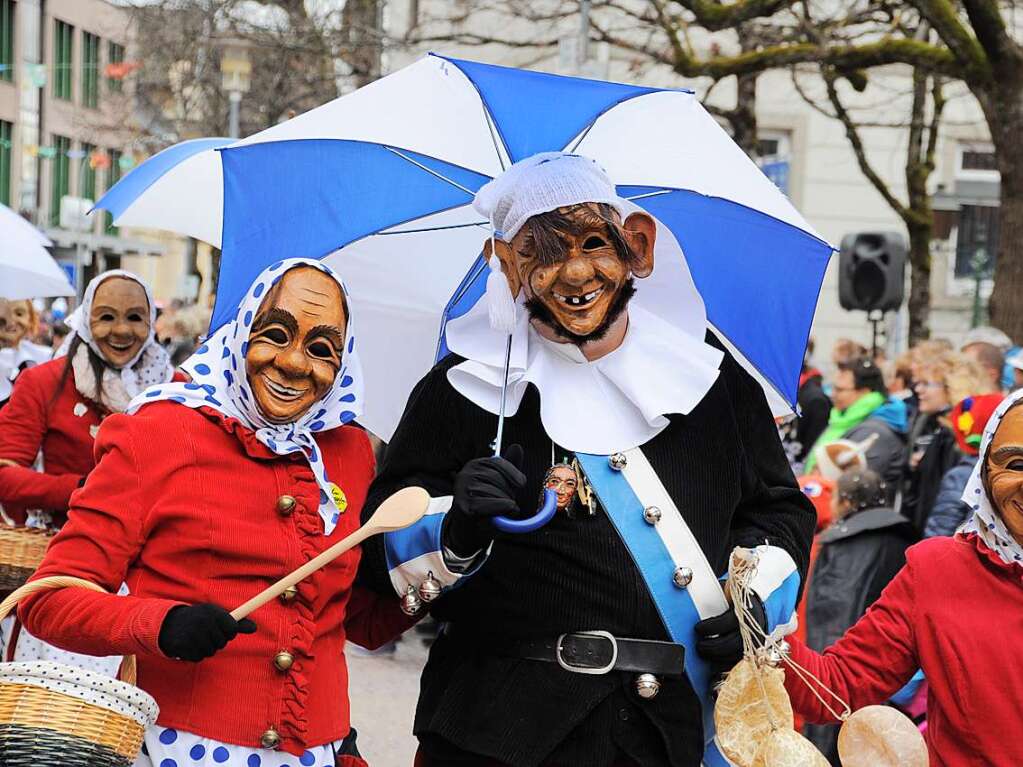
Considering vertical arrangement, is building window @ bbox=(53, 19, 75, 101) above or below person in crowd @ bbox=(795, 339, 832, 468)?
above

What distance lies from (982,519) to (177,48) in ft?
59.2

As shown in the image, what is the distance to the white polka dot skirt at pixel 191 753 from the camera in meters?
3.12

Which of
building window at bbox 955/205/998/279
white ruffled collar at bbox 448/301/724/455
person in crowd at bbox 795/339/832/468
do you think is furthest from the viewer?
building window at bbox 955/205/998/279

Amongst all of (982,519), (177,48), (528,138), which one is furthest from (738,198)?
(177,48)

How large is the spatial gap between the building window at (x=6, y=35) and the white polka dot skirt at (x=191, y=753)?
3817 cm

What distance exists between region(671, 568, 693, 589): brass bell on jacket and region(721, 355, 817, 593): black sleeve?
8.7 inches

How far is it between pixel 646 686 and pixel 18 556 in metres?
2.40

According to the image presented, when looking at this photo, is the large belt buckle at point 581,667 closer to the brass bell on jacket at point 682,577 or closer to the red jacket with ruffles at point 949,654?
the brass bell on jacket at point 682,577

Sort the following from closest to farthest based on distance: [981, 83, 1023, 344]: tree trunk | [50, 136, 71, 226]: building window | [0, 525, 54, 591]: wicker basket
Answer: [0, 525, 54, 591]: wicker basket
[981, 83, 1023, 344]: tree trunk
[50, 136, 71, 226]: building window

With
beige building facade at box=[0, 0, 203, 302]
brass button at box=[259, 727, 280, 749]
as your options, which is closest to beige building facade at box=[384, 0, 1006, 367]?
brass button at box=[259, 727, 280, 749]

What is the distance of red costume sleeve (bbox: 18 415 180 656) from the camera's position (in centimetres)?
295

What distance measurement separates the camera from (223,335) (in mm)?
3430

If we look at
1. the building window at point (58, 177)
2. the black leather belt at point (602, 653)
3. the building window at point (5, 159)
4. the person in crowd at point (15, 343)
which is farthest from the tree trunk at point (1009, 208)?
the building window at point (58, 177)

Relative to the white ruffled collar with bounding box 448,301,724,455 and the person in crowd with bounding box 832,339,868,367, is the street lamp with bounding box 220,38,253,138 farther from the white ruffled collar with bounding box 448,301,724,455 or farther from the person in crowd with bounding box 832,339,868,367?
the white ruffled collar with bounding box 448,301,724,455
